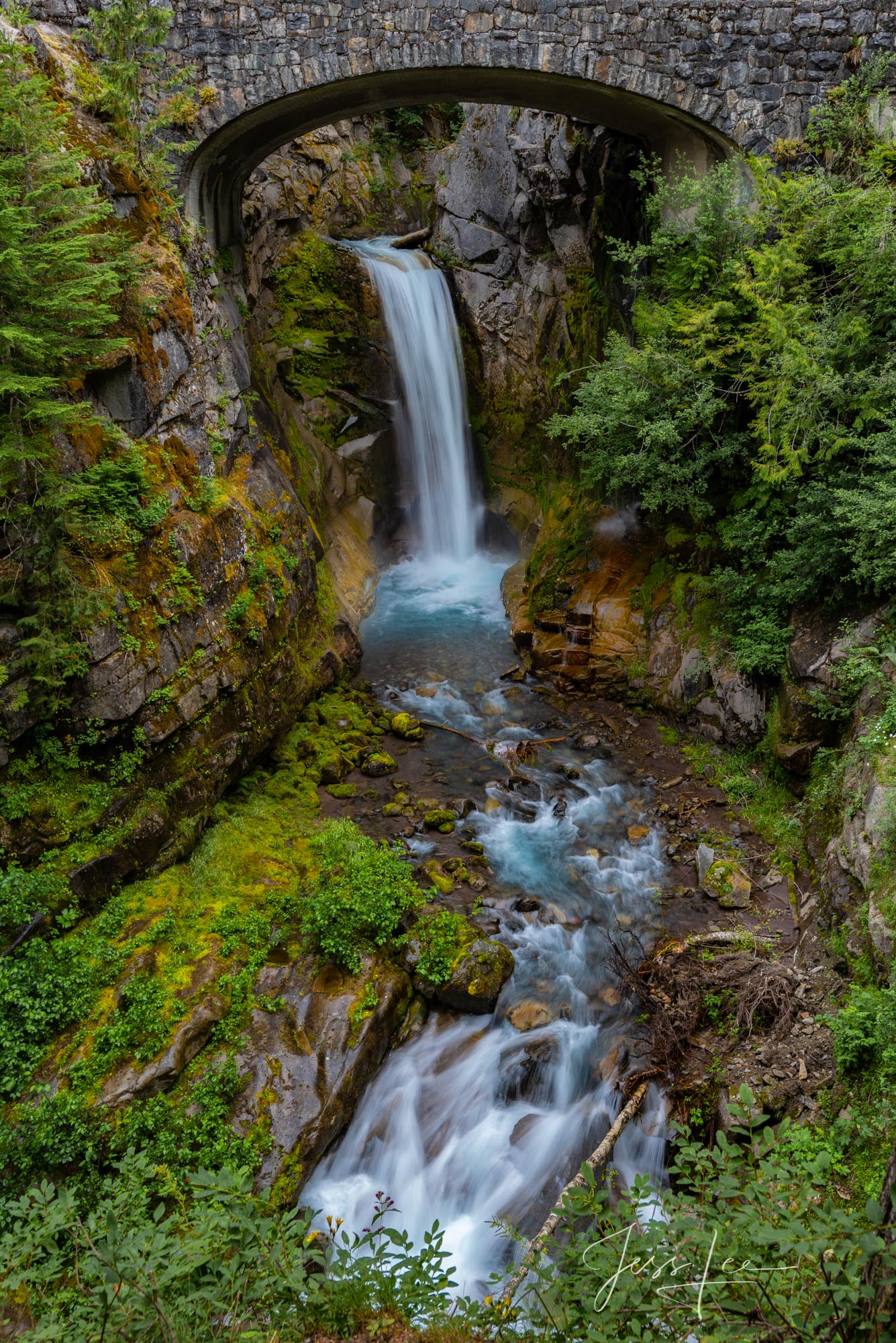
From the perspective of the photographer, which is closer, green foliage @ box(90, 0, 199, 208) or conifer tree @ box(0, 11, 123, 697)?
conifer tree @ box(0, 11, 123, 697)

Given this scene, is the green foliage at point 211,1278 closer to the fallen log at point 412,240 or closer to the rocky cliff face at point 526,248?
the rocky cliff face at point 526,248

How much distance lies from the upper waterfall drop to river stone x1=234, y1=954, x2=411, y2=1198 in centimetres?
1082

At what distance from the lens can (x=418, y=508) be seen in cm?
1564

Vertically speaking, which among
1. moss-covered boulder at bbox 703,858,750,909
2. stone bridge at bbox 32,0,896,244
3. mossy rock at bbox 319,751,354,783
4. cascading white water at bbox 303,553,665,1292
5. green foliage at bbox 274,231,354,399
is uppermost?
stone bridge at bbox 32,0,896,244

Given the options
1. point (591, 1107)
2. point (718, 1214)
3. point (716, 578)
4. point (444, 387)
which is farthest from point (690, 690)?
point (444, 387)

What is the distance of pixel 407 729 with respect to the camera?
10.2 m

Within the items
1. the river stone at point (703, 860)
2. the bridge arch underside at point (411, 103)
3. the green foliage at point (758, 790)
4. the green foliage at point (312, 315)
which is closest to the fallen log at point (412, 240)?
the green foliage at point (312, 315)

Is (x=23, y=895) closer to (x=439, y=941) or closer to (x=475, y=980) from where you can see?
(x=439, y=941)

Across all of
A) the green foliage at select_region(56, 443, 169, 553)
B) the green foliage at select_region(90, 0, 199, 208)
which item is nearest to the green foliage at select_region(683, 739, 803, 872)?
the green foliage at select_region(56, 443, 169, 553)

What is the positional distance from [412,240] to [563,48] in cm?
738

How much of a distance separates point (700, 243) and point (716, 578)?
428 cm

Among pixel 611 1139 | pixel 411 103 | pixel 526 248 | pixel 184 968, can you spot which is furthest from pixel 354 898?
pixel 526 248

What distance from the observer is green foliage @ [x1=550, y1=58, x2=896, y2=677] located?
24.7ft
